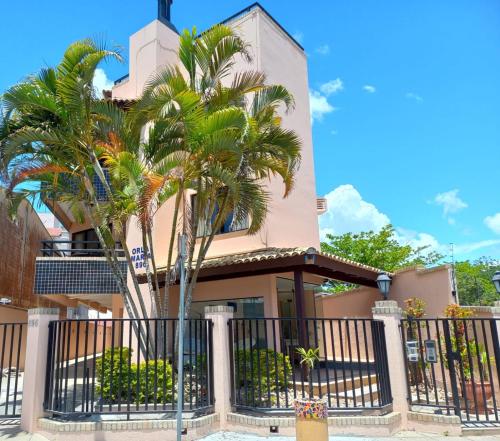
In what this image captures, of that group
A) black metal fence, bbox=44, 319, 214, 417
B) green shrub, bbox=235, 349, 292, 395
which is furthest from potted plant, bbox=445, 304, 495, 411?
black metal fence, bbox=44, 319, 214, 417

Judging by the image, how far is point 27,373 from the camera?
7.67m

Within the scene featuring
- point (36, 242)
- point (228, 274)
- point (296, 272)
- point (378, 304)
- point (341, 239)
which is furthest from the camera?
point (341, 239)

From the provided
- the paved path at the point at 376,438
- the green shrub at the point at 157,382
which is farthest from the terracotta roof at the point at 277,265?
the paved path at the point at 376,438

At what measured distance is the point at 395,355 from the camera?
7914 millimetres

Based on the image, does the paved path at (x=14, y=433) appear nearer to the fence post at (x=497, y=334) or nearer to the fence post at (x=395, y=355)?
the fence post at (x=395, y=355)

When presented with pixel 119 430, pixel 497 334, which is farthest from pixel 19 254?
pixel 497 334

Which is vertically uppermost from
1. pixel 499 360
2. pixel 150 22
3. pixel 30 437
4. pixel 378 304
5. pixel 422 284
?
pixel 150 22

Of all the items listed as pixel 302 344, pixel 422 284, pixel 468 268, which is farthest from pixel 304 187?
pixel 468 268

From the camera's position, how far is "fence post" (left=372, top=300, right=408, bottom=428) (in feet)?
25.6

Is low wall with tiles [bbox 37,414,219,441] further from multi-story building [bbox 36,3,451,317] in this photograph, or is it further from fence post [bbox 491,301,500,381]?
fence post [bbox 491,301,500,381]

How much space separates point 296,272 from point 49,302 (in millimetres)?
17719

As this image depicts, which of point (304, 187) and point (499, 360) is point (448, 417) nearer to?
point (499, 360)

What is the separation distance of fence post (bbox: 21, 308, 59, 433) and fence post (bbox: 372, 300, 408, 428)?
5.97m

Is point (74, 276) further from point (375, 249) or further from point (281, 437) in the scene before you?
point (375, 249)
